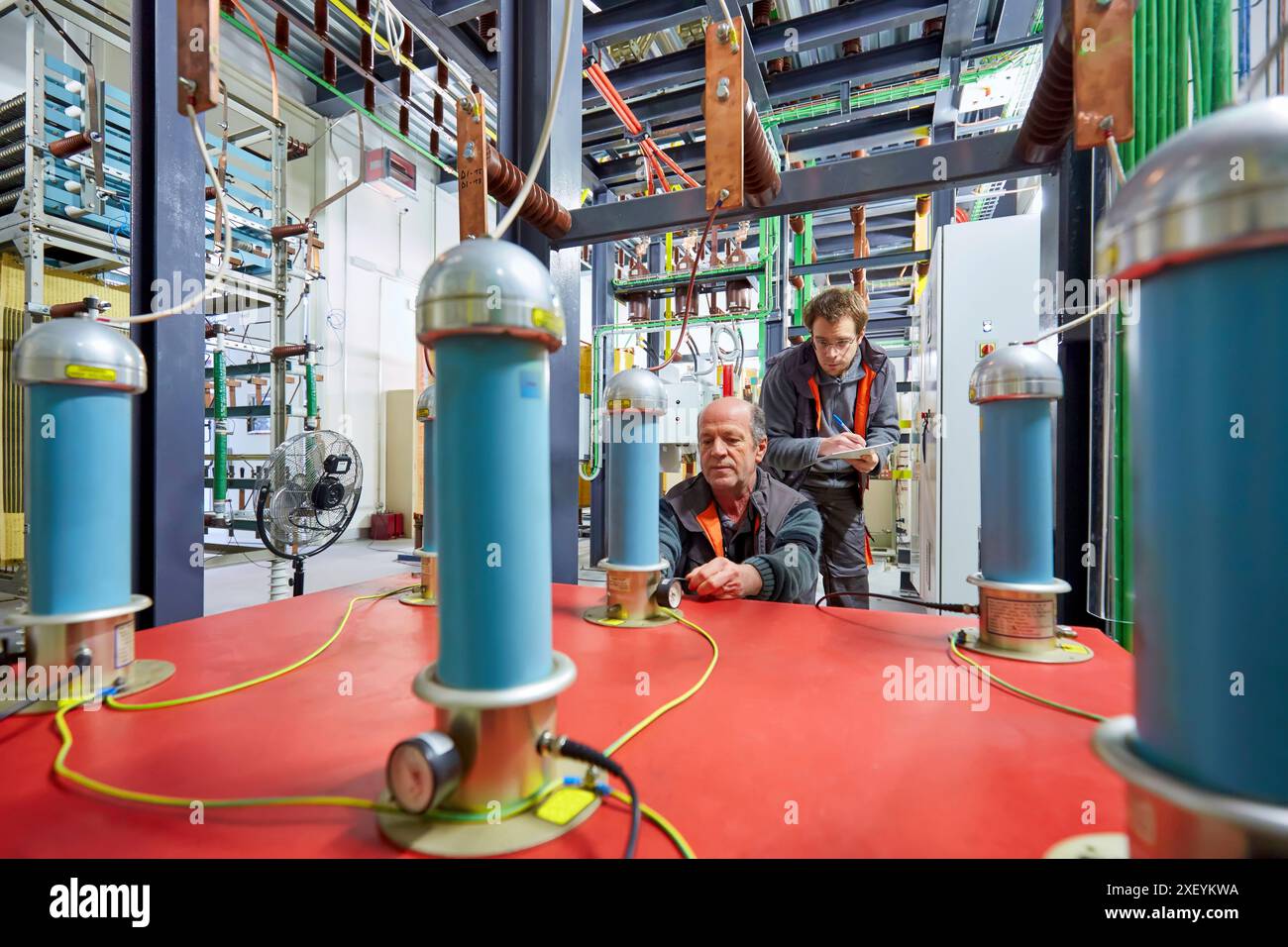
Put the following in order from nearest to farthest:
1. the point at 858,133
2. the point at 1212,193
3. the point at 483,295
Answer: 1. the point at 1212,193
2. the point at 483,295
3. the point at 858,133

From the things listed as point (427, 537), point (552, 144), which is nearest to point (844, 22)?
point (552, 144)

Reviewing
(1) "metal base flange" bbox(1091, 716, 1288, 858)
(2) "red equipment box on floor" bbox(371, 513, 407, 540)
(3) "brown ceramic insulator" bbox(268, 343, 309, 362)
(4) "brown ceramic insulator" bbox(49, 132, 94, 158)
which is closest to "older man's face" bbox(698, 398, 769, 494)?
(1) "metal base flange" bbox(1091, 716, 1288, 858)

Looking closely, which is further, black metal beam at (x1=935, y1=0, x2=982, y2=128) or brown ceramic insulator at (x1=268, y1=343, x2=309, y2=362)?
brown ceramic insulator at (x1=268, y1=343, x2=309, y2=362)

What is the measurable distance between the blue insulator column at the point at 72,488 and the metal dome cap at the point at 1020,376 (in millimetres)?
1025

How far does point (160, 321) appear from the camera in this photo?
44.1 inches

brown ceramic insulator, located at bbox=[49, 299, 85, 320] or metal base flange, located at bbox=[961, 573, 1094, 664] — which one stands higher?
brown ceramic insulator, located at bbox=[49, 299, 85, 320]

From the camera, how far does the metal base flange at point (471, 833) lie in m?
0.40

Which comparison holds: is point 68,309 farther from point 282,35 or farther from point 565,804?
point 565,804

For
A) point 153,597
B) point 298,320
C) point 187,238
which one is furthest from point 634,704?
point 298,320

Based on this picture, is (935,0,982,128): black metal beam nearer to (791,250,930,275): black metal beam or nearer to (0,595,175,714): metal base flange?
(791,250,930,275): black metal beam

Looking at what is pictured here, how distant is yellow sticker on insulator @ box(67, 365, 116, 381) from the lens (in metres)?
0.64

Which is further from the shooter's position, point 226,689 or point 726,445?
point 726,445

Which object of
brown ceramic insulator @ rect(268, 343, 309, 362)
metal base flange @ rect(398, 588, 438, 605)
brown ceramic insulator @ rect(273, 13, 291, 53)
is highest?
brown ceramic insulator @ rect(273, 13, 291, 53)

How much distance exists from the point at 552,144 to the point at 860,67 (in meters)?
2.77
